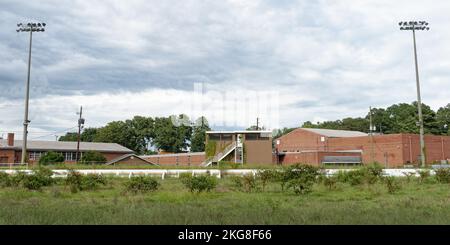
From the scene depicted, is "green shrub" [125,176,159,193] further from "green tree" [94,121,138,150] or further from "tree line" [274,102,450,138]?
"green tree" [94,121,138,150]

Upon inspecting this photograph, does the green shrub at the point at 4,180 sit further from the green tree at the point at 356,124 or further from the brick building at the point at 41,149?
the green tree at the point at 356,124

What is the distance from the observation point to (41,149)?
2896 inches

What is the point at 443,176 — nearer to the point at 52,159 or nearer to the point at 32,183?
the point at 32,183

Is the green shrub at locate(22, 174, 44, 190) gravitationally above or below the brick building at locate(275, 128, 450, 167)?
below

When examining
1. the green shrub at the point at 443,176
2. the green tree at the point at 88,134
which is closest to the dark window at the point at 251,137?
the green shrub at the point at 443,176

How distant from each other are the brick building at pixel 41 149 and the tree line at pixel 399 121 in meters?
35.0

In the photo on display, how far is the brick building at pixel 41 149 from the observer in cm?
6819

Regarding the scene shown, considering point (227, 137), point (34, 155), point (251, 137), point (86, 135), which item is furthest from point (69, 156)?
point (86, 135)

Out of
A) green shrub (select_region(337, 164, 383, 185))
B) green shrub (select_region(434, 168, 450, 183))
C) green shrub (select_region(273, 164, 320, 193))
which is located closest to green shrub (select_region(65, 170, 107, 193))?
green shrub (select_region(273, 164, 320, 193))

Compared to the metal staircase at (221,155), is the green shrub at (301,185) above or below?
below

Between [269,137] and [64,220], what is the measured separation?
186ft

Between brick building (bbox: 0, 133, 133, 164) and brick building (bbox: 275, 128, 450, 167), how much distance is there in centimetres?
3241

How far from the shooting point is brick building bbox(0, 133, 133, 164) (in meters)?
68.2
